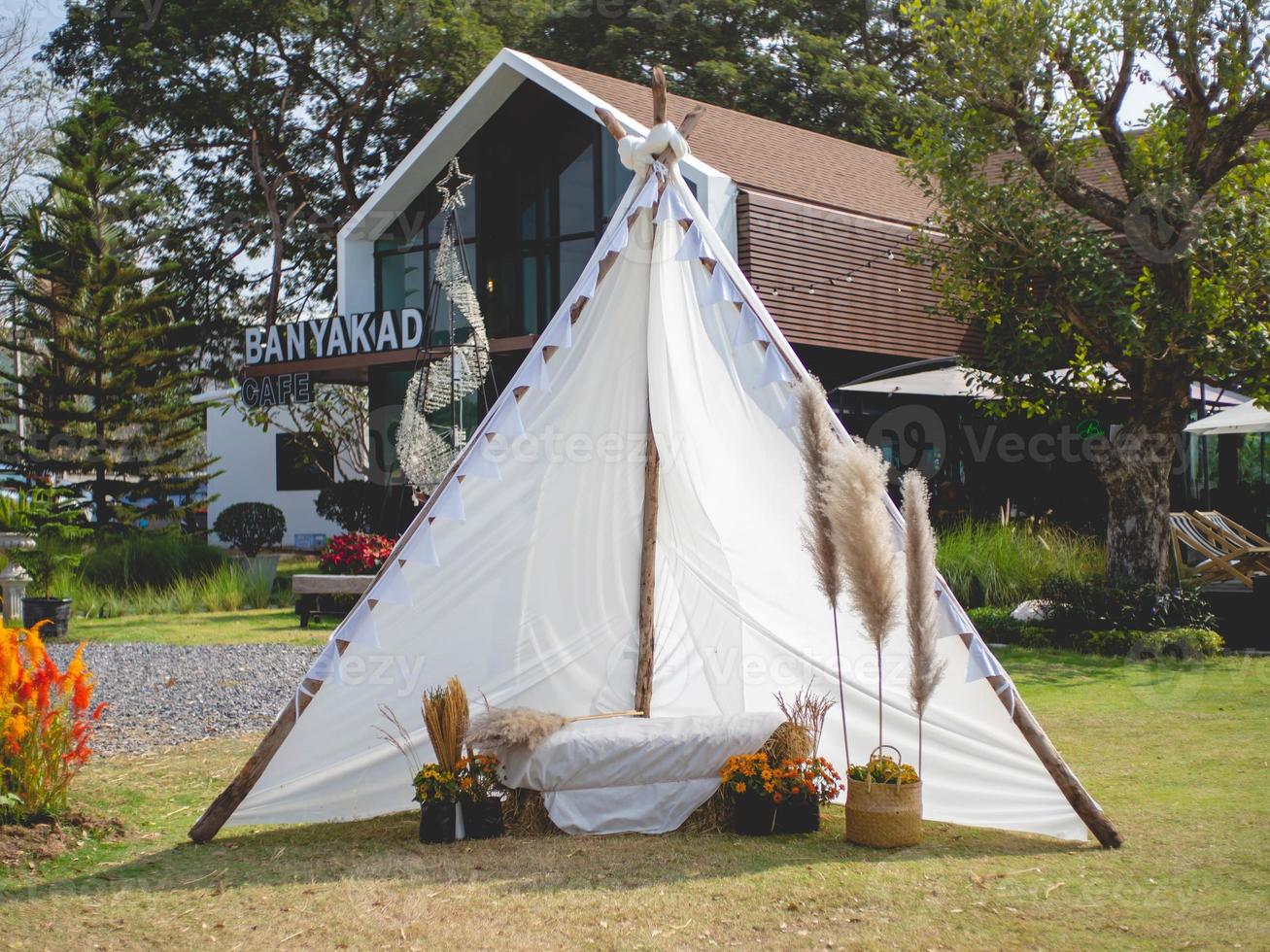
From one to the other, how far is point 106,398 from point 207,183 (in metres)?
8.70

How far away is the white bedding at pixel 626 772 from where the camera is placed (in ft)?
17.8

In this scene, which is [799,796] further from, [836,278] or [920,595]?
[836,278]

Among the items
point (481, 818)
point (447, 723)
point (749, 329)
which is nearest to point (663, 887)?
point (481, 818)

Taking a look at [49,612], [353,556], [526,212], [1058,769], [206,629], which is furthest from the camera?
[526,212]

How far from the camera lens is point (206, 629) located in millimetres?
13719

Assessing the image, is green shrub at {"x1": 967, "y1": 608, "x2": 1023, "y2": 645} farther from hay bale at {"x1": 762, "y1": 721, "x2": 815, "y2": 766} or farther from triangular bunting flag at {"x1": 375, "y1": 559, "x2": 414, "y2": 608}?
triangular bunting flag at {"x1": 375, "y1": 559, "x2": 414, "y2": 608}

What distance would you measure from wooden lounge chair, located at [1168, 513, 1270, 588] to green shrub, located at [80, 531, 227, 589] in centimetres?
1255

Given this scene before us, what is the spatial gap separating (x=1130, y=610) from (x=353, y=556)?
8351 millimetres

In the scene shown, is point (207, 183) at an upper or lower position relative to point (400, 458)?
upper

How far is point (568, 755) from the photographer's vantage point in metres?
5.43

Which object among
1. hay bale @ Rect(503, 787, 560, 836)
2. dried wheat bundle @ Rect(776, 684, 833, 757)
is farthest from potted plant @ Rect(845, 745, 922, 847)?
hay bale @ Rect(503, 787, 560, 836)

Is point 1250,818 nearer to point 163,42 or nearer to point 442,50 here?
point 442,50

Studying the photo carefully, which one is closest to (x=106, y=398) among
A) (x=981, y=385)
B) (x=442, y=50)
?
(x=442, y=50)

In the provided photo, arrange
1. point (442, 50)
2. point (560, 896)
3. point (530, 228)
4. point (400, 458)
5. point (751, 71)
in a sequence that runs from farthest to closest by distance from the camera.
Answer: point (751, 71) → point (442, 50) → point (530, 228) → point (400, 458) → point (560, 896)
